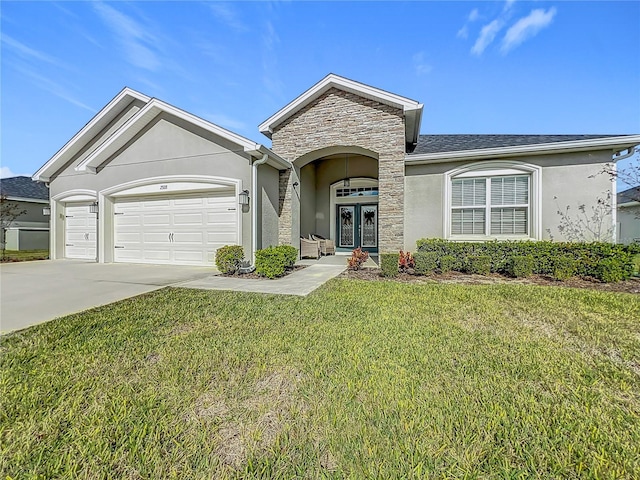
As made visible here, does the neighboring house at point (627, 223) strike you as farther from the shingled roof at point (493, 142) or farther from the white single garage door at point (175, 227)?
the white single garage door at point (175, 227)

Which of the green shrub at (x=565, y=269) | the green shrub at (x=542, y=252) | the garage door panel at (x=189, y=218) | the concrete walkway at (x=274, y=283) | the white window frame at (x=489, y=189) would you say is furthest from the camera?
the garage door panel at (x=189, y=218)

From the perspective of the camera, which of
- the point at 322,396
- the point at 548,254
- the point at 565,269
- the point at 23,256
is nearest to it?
the point at 322,396

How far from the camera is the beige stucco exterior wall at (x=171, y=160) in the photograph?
30.4 ft

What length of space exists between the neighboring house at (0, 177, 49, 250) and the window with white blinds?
74.5 ft

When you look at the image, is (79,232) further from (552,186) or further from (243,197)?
(552,186)

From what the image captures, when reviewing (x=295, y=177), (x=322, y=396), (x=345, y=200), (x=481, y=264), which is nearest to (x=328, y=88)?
(x=295, y=177)

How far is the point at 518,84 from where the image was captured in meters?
12.5

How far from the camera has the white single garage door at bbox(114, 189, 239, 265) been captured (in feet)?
31.7

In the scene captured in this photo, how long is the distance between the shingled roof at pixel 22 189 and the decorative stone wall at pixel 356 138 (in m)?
17.2

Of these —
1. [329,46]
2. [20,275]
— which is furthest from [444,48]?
[20,275]

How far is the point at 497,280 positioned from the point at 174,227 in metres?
10.3

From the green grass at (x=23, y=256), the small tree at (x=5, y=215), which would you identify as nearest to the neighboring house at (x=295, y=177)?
the green grass at (x=23, y=256)

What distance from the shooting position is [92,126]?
12.1 m

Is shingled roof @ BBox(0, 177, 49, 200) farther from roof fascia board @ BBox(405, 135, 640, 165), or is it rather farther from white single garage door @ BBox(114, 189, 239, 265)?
roof fascia board @ BBox(405, 135, 640, 165)
